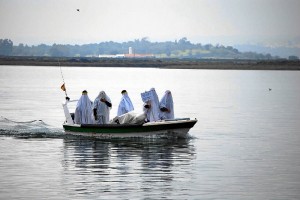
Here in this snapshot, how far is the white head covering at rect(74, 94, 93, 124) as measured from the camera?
127 feet

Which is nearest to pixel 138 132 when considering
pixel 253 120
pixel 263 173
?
pixel 263 173

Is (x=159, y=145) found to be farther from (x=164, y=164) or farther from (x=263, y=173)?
(x=263, y=173)

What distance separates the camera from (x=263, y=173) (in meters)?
30.0

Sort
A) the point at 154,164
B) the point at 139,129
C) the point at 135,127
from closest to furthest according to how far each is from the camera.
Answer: the point at 154,164
the point at 135,127
the point at 139,129

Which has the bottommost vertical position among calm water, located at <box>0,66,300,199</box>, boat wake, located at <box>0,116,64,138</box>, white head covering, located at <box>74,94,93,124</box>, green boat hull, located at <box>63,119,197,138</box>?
calm water, located at <box>0,66,300,199</box>

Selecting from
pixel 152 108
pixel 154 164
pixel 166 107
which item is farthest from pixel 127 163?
pixel 166 107

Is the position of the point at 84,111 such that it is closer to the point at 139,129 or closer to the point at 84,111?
the point at 84,111

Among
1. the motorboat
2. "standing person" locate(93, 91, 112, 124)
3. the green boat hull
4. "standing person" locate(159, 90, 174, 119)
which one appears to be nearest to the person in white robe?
"standing person" locate(159, 90, 174, 119)

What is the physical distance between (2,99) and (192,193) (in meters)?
48.0

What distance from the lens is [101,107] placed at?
38.5 m

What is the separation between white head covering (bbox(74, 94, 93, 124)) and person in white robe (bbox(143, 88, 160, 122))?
2.48 m

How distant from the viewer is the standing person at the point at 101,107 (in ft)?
126

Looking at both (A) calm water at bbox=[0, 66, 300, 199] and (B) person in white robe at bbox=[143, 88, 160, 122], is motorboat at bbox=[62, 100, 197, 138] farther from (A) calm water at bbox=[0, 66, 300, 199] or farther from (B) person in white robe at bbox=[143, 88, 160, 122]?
(B) person in white robe at bbox=[143, 88, 160, 122]

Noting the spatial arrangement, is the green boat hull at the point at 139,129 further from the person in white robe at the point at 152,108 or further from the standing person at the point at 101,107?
the person in white robe at the point at 152,108
